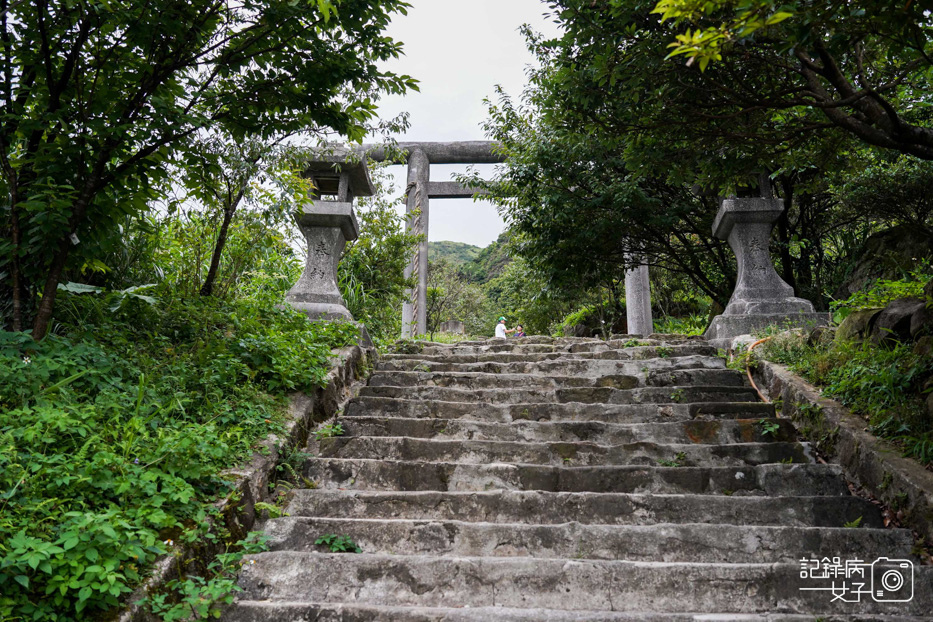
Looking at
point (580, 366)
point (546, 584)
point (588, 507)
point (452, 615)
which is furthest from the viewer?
point (580, 366)

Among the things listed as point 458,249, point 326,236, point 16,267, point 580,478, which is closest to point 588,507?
point 580,478

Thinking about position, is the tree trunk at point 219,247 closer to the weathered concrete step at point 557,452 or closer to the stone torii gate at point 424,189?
the weathered concrete step at point 557,452

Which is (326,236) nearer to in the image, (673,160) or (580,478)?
(673,160)

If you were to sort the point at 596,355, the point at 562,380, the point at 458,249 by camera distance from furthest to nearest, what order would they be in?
the point at 458,249 < the point at 596,355 < the point at 562,380

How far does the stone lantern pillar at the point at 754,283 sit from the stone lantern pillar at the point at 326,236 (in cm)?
391

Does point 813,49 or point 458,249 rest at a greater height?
point 458,249

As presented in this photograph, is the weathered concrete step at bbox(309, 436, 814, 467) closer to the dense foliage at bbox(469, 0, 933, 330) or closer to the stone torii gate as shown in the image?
the dense foliage at bbox(469, 0, 933, 330)

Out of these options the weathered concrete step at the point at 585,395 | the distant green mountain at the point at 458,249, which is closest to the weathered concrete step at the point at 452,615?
the weathered concrete step at the point at 585,395

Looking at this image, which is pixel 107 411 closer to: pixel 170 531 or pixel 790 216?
pixel 170 531

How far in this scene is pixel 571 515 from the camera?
3.12 m

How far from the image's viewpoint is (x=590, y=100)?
3879 mm

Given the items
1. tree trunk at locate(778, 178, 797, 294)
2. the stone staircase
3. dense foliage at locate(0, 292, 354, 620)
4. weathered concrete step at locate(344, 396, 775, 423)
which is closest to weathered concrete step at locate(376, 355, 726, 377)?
the stone staircase

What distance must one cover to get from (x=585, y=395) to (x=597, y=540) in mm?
1886

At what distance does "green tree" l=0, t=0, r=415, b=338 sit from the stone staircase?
6.49 feet
